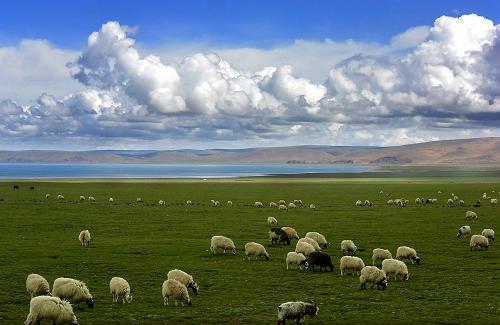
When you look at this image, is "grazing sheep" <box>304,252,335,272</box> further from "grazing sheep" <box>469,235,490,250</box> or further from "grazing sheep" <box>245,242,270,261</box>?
"grazing sheep" <box>469,235,490,250</box>

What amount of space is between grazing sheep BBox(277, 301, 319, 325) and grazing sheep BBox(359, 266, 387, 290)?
16.2 ft

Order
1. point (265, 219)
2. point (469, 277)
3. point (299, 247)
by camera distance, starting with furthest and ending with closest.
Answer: point (265, 219), point (299, 247), point (469, 277)

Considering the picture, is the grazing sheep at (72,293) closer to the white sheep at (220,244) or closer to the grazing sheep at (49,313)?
the grazing sheep at (49,313)

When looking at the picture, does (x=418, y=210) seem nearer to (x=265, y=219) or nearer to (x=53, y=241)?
(x=265, y=219)

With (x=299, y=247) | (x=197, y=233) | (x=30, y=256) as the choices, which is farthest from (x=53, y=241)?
(x=299, y=247)

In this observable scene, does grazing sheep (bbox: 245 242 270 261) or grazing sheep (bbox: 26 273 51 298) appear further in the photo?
grazing sheep (bbox: 245 242 270 261)

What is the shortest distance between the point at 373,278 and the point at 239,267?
7.15 meters

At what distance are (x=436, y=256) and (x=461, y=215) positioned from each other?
24.1 m

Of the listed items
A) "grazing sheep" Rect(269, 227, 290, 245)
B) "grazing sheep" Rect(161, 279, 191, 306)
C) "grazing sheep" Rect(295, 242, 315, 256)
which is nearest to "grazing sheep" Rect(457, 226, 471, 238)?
"grazing sheep" Rect(269, 227, 290, 245)

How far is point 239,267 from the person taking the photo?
2581cm

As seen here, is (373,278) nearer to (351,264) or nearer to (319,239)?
(351,264)

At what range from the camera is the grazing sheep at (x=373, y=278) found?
69.1ft

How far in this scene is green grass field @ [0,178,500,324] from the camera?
17.6 m

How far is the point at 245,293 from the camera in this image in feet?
66.9
